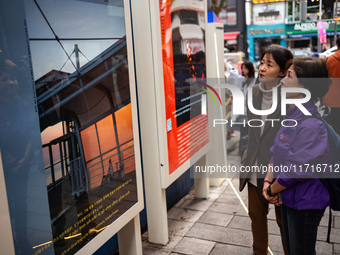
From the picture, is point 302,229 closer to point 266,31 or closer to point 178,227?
point 178,227

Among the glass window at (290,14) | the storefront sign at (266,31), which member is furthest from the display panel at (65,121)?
the storefront sign at (266,31)

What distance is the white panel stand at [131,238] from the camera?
2756mm

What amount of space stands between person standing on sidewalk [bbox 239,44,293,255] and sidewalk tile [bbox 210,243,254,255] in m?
0.32

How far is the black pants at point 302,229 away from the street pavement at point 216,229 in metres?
1.05

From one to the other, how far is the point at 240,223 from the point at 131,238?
4.75 feet

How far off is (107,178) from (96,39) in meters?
0.95

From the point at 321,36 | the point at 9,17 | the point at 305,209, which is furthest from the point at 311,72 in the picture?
the point at 321,36

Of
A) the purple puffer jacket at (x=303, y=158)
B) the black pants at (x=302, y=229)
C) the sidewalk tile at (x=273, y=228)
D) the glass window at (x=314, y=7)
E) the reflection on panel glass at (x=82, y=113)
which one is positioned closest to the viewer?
the reflection on panel glass at (x=82, y=113)

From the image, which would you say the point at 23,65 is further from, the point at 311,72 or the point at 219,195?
the point at 219,195

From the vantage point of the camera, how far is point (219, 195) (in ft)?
14.8

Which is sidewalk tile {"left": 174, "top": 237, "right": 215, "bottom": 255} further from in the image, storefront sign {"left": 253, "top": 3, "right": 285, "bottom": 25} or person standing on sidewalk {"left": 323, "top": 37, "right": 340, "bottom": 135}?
storefront sign {"left": 253, "top": 3, "right": 285, "bottom": 25}

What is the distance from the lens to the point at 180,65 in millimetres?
3346

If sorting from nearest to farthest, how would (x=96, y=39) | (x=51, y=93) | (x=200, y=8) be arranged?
(x=51, y=93)
(x=96, y=39)
(x=200, y=8)

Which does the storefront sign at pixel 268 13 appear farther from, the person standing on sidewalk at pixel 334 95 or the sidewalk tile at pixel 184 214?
the sidewalk tile at pixel 184 214
